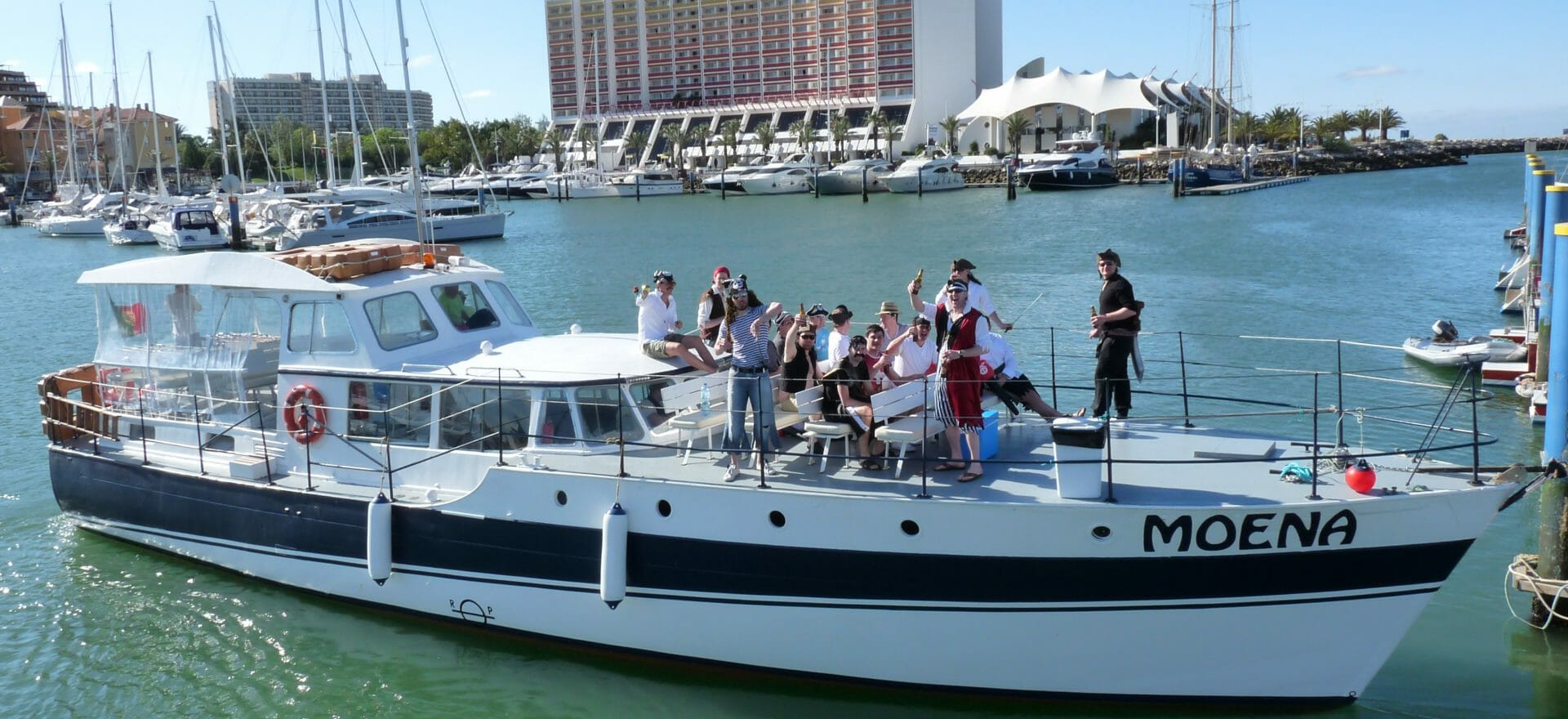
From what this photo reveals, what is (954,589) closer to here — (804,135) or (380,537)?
(380,537)

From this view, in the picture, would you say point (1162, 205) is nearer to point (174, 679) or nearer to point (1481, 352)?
point (1481, 352)

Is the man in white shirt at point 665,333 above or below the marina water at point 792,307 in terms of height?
above

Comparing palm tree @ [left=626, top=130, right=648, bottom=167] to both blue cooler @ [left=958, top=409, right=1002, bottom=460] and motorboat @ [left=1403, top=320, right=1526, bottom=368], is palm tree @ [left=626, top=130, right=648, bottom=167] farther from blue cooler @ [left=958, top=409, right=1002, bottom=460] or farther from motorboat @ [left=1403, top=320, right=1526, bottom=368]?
blue cooler @ [left=958, top=409, right=1002, bottom=460]

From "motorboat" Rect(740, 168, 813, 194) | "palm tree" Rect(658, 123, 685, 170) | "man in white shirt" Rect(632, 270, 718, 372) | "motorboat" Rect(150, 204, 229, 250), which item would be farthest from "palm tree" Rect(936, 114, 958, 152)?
"man in white shirt" Rect(632, 270, 718, 372)

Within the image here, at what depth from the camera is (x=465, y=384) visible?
10562 mm

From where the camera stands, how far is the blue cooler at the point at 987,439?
31.2ft

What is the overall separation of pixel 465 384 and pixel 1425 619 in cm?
918

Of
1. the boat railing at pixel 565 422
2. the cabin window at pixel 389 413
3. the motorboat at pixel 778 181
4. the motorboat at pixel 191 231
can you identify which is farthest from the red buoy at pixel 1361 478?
the motorboat at pixel 778 181

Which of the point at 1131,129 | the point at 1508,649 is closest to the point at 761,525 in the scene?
the point at 1508,649

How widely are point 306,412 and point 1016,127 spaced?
12194 centimetres

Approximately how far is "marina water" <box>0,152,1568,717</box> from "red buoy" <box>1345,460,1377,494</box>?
19.8 inches

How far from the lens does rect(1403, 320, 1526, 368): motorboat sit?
69.3ft

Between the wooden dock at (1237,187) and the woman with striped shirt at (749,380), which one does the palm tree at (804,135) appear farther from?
the woman with striped shirt at (749,380)

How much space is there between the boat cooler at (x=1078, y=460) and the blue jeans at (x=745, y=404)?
7.66ft
